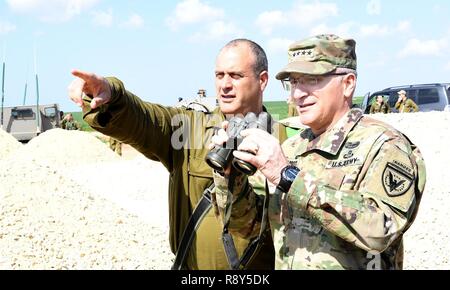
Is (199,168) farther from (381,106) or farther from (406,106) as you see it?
(381,106)

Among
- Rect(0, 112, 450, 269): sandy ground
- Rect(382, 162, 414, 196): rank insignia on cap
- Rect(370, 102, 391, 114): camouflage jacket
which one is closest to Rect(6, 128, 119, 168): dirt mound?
Rect(0, 112, 450, 269): sandy ground

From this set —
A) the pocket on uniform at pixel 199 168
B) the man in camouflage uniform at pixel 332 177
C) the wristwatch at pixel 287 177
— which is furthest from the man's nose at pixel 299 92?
the pocket on uniform at pixel 199 168

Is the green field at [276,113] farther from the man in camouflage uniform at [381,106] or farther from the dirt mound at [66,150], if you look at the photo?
the dirt mound at [66,150]

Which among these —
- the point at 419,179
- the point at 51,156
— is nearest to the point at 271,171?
the point at 419,179

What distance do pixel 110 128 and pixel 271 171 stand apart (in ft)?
4.42

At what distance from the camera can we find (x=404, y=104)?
21688mm

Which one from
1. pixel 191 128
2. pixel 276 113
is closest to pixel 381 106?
pixel 276 113

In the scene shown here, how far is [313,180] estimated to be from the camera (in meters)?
2.45

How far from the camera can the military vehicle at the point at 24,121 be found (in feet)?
103

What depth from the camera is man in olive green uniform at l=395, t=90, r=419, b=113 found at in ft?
70.4

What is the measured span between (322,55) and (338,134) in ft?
1.16

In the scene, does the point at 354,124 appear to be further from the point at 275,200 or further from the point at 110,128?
the point at 110,128

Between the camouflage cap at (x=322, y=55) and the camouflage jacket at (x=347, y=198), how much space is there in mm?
237

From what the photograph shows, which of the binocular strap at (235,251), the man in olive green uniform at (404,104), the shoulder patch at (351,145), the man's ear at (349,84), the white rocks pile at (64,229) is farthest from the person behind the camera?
the man in olive green uniform at (404,104)
